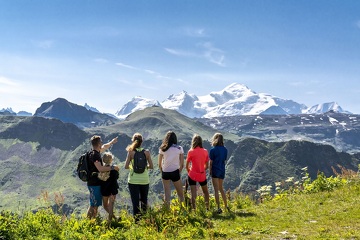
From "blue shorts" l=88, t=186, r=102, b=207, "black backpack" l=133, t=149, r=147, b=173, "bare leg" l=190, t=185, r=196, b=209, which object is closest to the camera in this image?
"blue shorts" l=88, t=186, r=102, b=207

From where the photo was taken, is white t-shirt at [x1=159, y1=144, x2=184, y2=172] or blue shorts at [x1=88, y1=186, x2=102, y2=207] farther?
white t-shirt at [x1=159, y1=144, x2=184, y2=172]

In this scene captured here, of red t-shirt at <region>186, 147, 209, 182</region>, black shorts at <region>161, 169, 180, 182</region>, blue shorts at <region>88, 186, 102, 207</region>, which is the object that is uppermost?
red t-shirt at <region>186, 147, 209, 182</region>

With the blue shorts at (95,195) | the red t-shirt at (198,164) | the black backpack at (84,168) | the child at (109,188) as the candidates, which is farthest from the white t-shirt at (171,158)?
the black backpack at (84,168)

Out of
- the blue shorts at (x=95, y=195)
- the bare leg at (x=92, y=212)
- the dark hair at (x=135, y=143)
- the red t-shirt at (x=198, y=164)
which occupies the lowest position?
the bare leg at (x=92, y=212)

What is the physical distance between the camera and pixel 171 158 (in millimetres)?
13352

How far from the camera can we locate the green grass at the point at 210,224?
9938 mm

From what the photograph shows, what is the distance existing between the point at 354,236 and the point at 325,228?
1161mm

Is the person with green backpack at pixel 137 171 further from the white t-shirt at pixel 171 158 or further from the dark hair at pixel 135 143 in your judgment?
the white t-shirt at pixel 171 158

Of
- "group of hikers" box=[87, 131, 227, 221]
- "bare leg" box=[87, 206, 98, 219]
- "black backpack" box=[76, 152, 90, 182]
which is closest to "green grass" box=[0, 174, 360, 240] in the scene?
"bare leg" box=[87, 206, 98, 219]

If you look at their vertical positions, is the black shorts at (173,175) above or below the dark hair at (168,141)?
below

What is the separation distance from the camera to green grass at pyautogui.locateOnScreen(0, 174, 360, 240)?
994cm

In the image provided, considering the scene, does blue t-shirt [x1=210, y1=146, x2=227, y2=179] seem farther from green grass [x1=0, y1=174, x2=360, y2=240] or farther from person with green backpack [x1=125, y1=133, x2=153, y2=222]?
person with green backpack [x1=125, y1=133, x2=153, y2=222]

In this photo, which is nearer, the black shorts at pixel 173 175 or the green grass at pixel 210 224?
the green grass at pixel 210 224

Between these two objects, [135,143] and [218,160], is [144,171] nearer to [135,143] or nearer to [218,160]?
[135,143]
